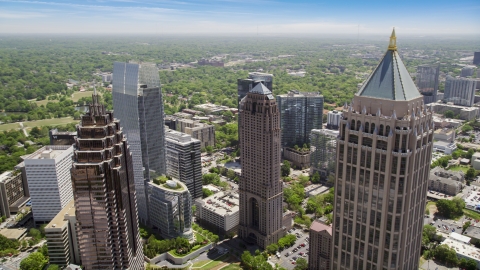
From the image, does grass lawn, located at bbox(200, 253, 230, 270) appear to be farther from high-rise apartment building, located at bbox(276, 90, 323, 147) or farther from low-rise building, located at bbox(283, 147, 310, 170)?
high-rise apartment building, located at bbox(276, 90, 323, 147)

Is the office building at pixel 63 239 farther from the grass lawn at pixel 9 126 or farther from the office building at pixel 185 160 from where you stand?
the grass lawn at pixel 9 126

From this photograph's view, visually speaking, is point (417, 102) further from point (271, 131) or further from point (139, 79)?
point (139, 79)

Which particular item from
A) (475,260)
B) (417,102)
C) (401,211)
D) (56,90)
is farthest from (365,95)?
(56,90)

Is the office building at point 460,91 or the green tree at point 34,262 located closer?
the green tree at point 34,262

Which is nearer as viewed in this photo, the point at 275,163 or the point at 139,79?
the point at 275,163

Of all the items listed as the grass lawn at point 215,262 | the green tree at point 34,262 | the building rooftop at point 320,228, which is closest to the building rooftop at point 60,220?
the green tree at point 34,262

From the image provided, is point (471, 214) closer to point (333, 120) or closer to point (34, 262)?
point (333, 120)
